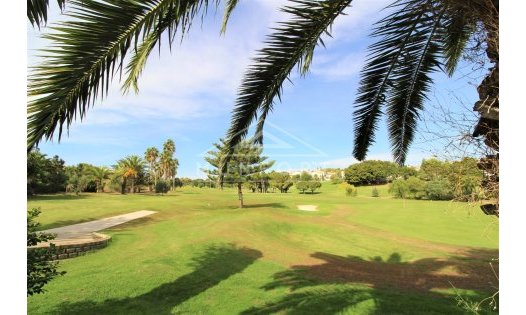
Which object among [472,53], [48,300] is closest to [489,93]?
[472,53]

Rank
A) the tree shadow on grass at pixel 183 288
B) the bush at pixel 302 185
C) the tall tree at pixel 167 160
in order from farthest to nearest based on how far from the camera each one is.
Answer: the tall tree at pixel 167 160
the bush at pixel 302 185
the tree shadow on grass at pixel 183 288

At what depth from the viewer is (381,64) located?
18.4 feet

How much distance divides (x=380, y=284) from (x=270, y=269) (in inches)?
139

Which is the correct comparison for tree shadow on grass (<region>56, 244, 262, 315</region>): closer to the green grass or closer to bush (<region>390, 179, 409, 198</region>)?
the green grass

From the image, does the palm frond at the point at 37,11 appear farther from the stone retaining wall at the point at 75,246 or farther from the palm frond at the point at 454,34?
the stone retaining wall at the point at 75,246

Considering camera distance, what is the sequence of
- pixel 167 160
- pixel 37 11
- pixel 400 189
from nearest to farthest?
pixel 37 11 < pixel 400 189 < pixel 167 160

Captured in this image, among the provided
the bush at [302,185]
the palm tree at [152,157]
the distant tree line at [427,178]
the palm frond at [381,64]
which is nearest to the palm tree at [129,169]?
the palm tree at [152,157]

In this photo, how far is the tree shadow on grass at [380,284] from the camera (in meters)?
8.10

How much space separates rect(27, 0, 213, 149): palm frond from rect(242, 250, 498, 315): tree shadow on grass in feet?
21.0

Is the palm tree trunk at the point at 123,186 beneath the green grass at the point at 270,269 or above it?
→ above

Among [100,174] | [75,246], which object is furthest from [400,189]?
[75,246]

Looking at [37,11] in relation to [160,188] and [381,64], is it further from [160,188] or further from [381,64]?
[160,188]

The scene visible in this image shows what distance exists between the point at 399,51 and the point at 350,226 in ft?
62.2

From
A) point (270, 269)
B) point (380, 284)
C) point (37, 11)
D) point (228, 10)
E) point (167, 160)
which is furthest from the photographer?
point (167, 160)
